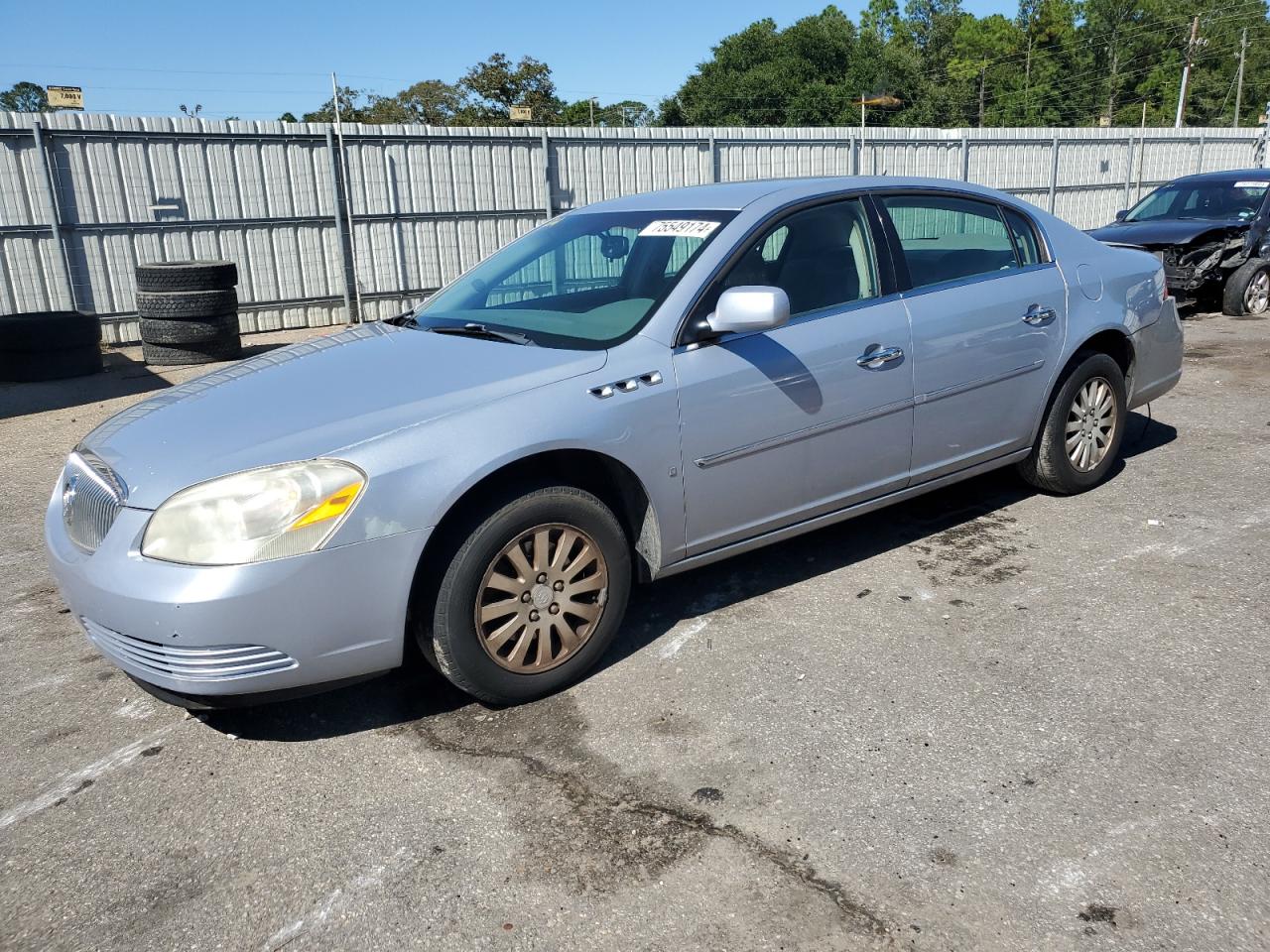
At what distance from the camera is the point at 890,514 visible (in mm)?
5250

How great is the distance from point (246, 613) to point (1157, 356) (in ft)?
15.8

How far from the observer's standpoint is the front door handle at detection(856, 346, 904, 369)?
13.2ft

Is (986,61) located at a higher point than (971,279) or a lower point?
higher

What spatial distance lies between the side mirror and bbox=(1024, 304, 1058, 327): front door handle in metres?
1.71

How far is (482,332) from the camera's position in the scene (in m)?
3.87

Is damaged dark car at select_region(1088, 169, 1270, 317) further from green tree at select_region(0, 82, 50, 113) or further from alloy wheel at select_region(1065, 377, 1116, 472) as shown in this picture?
green tree at select_region(0, 82, 50, 113)

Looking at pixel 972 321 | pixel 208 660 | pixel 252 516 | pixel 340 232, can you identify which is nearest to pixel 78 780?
pixel 208 660

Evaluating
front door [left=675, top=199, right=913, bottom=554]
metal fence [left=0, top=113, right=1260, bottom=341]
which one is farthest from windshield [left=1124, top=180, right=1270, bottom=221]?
front door [left=675, top=199, right=913, bottom=554]

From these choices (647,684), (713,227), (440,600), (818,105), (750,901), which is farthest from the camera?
(818,105)

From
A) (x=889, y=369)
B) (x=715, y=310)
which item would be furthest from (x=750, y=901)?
(x=889, y=369)

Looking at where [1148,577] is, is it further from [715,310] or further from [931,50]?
[931,50]

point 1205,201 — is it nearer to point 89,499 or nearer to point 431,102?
point 89,499

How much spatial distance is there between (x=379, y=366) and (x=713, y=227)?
1402mm

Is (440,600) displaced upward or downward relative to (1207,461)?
upward
